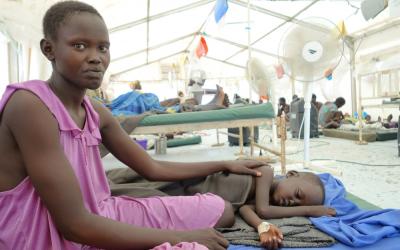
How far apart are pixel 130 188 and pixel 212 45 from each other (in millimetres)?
Answer: 10388

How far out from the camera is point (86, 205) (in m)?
0.90

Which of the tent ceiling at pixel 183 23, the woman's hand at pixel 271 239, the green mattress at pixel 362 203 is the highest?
the tent ceiling at pixel 183 23

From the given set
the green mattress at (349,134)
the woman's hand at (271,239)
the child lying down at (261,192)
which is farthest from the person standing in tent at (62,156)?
the green mattress at (349,134)

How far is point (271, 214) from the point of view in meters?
1.36

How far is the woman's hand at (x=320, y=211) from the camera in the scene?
1.39 meters

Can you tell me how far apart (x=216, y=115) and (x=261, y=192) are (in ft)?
6.33

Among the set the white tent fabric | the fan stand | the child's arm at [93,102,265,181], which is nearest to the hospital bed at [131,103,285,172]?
the fan stand

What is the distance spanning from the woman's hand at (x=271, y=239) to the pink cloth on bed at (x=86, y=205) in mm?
188

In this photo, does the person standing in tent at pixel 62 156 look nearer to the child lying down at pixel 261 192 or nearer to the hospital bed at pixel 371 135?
the child lying down at pixel 261 192

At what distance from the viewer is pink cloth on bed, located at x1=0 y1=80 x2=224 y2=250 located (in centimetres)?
80

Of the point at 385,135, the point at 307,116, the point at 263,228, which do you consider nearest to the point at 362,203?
the point at 263,228

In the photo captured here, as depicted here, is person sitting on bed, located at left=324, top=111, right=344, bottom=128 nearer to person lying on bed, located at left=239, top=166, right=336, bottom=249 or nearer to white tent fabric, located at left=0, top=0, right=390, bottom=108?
white tent fabric, located at left=0, top=0, right=390, bottom=108

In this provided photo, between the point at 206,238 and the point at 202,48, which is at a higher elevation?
the point at 202,48

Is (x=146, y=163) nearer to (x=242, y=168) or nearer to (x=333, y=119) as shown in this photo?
(x=242, y=168)
